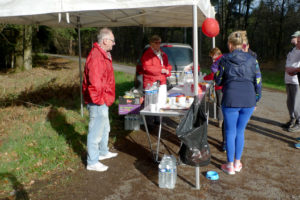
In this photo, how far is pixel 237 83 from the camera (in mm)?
3283

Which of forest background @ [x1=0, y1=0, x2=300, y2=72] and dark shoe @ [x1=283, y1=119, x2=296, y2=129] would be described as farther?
forest background @ [x1=0, y1=0, x2=300, y2=72]

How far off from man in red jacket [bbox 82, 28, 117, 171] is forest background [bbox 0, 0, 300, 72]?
937 cm

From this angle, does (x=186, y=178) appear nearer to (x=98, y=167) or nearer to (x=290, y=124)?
(x=98, y=167)

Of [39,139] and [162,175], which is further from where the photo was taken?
[39,139]

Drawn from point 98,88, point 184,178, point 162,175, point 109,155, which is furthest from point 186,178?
point 98,88

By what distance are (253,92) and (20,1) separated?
3165mm

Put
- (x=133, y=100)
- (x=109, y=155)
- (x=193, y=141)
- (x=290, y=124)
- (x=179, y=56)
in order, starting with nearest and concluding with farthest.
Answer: (x=193, y=141) → (x=109, y=155) → (x=133, y=100) → (x=290, y=124) → (x=179, y=56)

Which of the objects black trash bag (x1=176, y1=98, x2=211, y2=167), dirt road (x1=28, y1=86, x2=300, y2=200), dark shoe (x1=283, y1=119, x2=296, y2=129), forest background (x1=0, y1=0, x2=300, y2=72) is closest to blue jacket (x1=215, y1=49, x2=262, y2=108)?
black trash bag (x1=176, y1=98, x2=211, y2=167)

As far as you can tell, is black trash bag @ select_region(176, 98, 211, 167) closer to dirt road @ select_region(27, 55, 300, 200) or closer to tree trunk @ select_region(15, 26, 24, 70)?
dirt road @ select_region(27, 55, 300, 200)

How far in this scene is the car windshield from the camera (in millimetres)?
7105

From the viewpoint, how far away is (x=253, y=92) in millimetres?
3359

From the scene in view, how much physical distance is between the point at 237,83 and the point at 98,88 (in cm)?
175

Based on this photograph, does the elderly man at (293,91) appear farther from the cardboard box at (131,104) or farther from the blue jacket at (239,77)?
the cardboard box at (131,104)

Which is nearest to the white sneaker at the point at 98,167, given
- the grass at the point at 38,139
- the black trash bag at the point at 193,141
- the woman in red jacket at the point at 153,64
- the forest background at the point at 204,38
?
the grass at the point at 38,139
